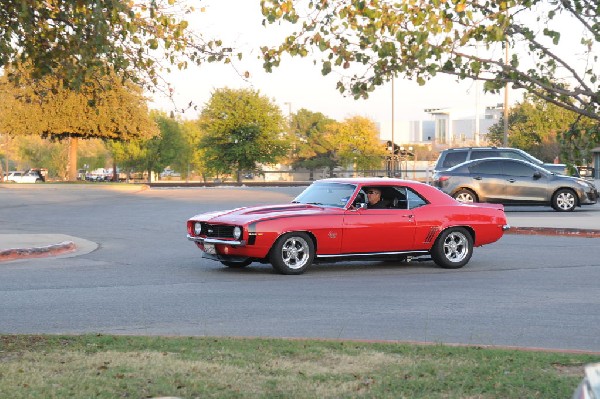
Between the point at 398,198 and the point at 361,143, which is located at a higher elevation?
the point at 361,143

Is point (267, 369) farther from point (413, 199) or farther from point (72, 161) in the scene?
point (72, 161)

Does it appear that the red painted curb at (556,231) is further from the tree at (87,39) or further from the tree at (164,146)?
the tree at (164,146)

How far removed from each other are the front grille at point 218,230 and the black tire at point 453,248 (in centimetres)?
339

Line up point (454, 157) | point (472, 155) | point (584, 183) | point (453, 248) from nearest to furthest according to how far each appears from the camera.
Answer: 1. point (453, 248)
2. point (584, 183)
3. point (472, 155)
4. point (454, 157)

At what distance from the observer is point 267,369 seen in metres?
7.88

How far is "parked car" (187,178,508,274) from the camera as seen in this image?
600 inches

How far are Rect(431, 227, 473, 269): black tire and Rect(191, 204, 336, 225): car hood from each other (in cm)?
184

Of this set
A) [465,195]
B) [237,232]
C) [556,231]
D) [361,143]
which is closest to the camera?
[237,232]

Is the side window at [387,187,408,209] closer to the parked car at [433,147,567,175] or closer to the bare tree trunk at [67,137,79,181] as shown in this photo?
the parked car at [433,147,567,175]

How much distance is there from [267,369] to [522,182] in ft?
82.4

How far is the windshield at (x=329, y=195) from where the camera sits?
1605cm

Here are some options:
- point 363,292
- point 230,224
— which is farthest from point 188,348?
point 230,224

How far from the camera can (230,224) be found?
1526cm

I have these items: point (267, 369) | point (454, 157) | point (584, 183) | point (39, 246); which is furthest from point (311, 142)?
point (267, 369)
